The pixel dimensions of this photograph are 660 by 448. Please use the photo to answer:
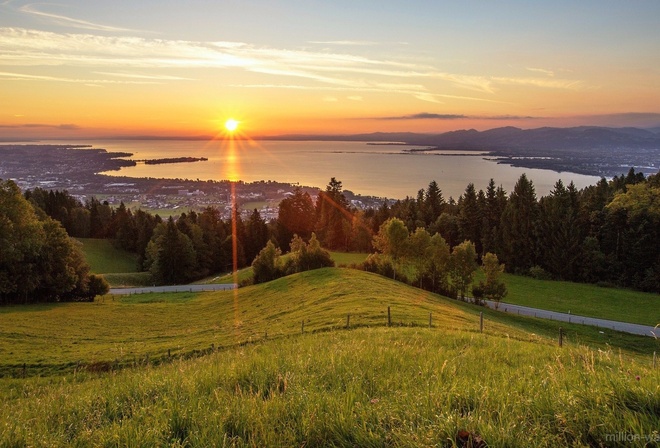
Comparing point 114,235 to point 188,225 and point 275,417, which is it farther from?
point 275,417

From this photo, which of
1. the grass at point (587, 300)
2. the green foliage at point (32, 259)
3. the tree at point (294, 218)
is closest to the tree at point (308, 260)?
the green foliage at point (32, 259)

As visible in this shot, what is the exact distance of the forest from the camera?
203ft

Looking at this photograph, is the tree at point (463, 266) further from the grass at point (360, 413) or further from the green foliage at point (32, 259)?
the green foliage at point (32, 259)

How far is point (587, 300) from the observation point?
188ft

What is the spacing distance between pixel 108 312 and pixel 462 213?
231ft

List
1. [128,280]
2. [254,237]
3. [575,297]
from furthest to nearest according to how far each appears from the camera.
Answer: [254,237], [128,280], [575,297]

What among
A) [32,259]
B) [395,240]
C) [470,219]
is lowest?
[32,259]

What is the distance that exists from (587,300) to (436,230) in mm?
34585

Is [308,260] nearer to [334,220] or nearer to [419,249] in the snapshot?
[419,249]

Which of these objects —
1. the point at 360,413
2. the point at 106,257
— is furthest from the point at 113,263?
the point at 360,413

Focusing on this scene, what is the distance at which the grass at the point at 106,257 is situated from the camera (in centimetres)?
8769

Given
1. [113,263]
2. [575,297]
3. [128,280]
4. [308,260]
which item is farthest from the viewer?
[113,263]

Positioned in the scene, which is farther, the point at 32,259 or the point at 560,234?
the point at 560,234

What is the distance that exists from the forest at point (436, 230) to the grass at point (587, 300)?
23.1 ft
